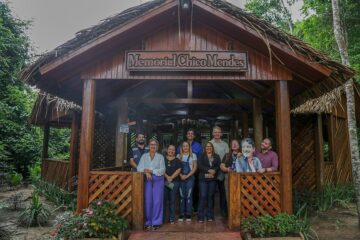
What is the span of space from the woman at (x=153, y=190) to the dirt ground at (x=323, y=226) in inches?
86.9

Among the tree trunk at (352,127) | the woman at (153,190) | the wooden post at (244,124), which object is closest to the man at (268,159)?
the woman at (153,190)

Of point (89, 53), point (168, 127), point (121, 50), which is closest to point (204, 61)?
point (121, 50)

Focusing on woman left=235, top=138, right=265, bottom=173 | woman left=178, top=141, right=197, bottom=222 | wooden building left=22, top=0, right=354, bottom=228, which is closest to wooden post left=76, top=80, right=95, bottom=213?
wooden building left=22, top=0, right=354, bottom=228

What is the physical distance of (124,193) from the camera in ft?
16.3

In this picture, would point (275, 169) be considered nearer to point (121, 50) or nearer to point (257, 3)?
point (121, 50)

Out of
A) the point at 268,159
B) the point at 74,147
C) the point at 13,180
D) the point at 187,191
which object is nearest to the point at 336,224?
the point at 268,159

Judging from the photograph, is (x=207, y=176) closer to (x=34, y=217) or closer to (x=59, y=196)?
(x=34, y=217)

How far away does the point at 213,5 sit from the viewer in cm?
483

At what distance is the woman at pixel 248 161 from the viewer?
5086mm

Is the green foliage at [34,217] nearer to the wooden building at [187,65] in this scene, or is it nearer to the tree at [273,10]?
the wooden building at [187,65]

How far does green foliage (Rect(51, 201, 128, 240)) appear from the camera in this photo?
14.2ft

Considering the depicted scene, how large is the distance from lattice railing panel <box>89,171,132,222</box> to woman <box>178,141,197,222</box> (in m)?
0.98

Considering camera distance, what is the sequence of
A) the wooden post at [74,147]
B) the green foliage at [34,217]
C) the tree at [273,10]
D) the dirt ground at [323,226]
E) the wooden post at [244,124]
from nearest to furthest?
the dirt ground at [323,226]
the green foliage at [34,217]
the wooden post at [244,124]
the wooden post at [74,147]
the tree at [273,10]

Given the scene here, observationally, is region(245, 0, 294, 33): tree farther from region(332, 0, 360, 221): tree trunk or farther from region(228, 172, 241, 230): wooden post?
region(228, 172, 241, 230): wooden post
